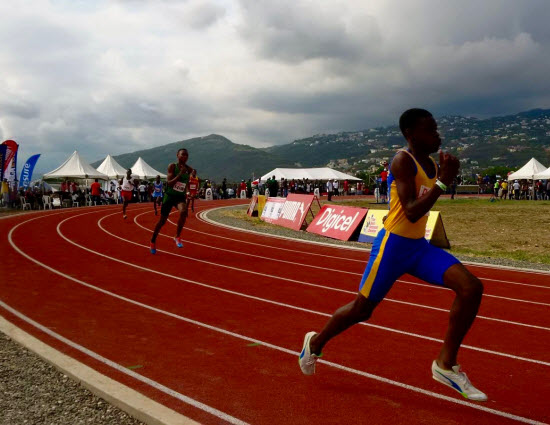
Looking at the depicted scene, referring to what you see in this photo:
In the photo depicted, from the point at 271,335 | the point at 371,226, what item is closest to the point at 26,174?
the point at 371,226

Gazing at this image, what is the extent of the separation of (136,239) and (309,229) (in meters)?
5.60

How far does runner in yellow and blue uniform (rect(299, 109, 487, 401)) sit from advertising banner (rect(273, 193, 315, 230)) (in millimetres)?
13598

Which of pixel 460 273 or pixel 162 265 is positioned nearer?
pixel 460 273

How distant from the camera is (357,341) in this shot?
4.88 m

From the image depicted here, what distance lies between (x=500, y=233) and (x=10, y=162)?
2316 centimetres

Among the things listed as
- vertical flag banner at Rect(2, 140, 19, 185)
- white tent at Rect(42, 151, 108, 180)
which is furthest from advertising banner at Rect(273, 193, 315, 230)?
white tent at Rect(42, 151, 108, 180)

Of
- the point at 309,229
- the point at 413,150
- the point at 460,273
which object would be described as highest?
the point at 413,150

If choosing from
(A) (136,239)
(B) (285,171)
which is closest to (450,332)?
(A) (136,239)

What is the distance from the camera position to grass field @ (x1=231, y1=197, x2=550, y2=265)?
513 inches

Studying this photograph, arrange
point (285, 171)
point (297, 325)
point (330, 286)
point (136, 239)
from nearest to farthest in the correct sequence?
point (297, 325)
point (330, 286)
point (136, 239)
point (285, 171)

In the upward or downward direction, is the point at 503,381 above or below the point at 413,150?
below

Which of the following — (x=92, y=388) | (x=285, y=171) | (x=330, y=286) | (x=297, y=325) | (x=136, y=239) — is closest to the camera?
(x=92, y=388)

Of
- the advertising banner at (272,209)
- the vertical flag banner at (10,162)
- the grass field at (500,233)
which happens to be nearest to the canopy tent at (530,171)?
the grass field at (500,233)

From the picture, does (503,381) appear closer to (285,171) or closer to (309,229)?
(309,229)
